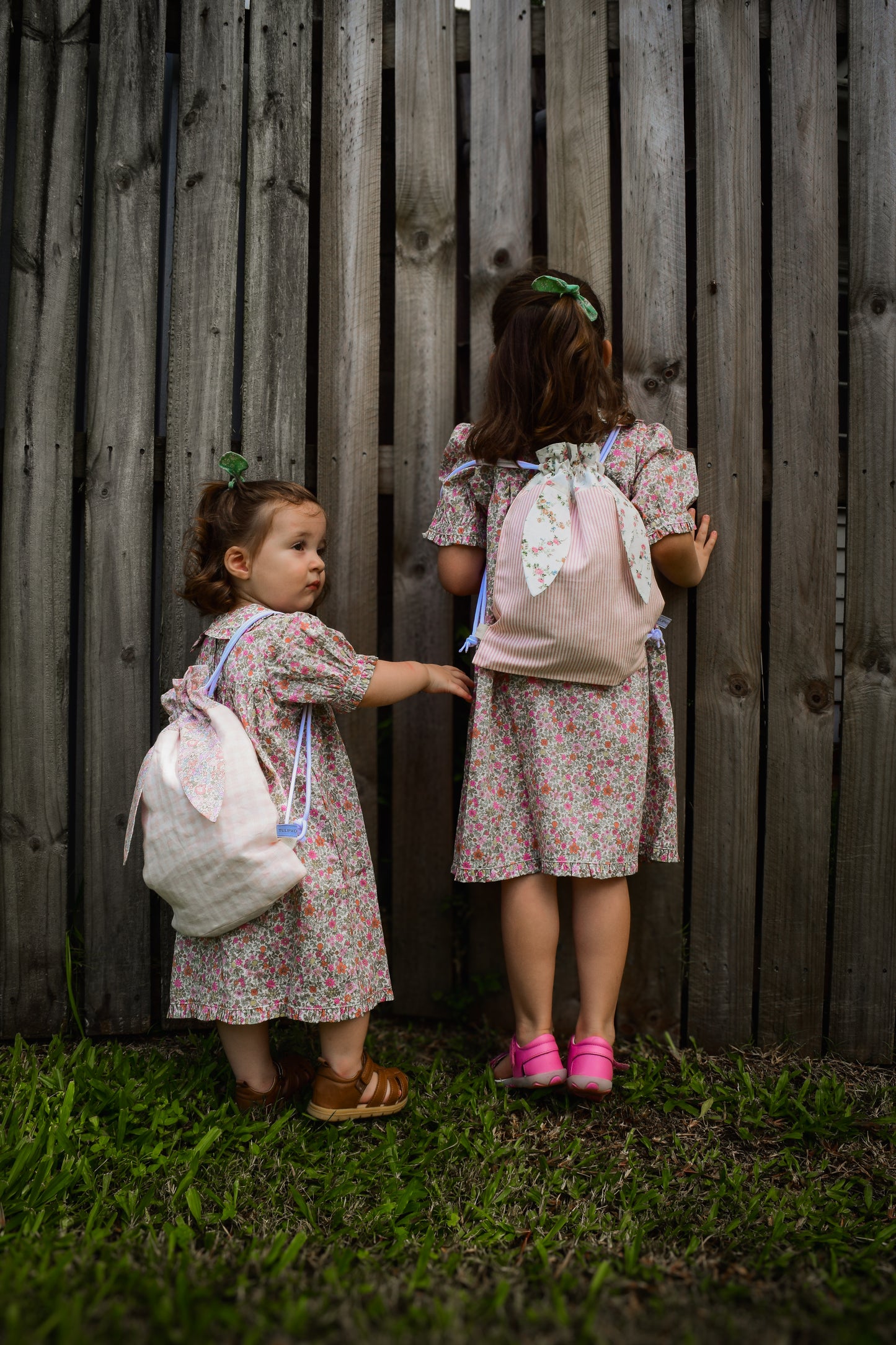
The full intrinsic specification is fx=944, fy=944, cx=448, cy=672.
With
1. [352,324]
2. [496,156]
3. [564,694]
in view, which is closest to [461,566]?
[564,694]

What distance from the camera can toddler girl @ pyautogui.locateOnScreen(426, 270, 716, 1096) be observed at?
2.40 m

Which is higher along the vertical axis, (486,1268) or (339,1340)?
(339,1340)

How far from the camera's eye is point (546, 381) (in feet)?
7.97

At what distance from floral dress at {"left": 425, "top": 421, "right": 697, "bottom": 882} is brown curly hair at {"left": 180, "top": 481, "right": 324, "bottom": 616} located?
445 mm

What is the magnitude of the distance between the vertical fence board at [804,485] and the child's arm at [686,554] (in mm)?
215

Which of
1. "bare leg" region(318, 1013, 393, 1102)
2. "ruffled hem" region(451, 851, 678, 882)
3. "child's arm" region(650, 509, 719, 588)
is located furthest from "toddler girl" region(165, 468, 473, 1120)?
"child's arm" region(650, 509, 719, 588)

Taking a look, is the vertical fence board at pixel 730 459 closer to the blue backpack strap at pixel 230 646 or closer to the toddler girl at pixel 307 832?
the toddler girl at pixel 307 832

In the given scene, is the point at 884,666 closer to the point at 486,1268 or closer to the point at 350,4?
the point at 486,1268

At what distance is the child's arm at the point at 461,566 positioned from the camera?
2639 mm

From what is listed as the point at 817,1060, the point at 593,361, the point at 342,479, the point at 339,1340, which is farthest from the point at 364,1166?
the point at 593,361

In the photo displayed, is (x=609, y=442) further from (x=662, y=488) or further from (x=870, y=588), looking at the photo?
(x=870, y=588)

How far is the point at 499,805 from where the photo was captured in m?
2.50

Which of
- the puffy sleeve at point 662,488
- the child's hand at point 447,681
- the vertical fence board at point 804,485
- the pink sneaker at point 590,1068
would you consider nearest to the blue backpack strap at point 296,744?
the child's hand at point 447,681

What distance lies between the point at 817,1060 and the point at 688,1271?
44.0 inches
